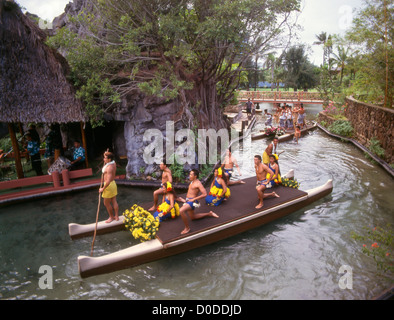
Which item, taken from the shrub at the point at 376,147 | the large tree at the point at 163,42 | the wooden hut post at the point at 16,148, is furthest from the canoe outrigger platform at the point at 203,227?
the shrub at the point at 376,147

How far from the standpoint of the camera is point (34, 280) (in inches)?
231

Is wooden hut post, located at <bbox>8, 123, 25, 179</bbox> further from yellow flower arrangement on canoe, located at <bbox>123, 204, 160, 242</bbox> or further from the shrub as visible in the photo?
the shrub

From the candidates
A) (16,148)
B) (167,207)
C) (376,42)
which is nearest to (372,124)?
(376,42)

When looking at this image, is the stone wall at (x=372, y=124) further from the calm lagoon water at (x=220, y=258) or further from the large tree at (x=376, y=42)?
the calm lagoon water at (x=220, y=258)

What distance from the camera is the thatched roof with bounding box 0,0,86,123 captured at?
31.7ft

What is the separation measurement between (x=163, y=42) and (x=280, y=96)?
27.3m

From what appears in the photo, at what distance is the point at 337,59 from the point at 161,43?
3394cm

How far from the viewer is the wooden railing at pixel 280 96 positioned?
1275 inches

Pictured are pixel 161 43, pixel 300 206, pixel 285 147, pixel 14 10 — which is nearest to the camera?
pixel 300 206

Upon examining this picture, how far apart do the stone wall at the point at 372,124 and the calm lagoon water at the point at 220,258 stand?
3.34 m

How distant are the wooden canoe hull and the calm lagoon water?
0.99 ft

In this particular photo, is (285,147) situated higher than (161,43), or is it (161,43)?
(161,43)

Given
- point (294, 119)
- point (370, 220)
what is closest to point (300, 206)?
point (370, 220)
